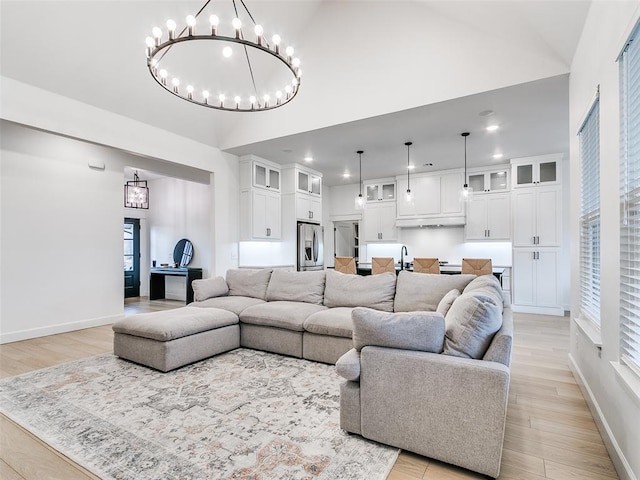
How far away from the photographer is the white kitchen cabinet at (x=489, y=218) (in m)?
6.60

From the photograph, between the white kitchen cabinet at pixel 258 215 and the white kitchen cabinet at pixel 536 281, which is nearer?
the white kitchen cabinet at pixel 536 281

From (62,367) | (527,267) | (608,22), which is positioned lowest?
(62,367)

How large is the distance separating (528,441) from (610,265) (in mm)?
1178

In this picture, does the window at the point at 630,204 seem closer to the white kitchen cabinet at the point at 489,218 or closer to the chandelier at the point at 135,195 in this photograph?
the white kitchen cabinet at the point at 489,218

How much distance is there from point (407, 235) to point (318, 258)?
2.26 m

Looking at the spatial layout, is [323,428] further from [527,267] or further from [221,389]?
[527,267]

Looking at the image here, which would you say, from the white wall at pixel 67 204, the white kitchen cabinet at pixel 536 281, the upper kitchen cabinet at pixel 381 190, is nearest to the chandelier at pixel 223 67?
the white wall at pixel 67 204

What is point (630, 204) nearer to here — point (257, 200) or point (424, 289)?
point (424, 289)

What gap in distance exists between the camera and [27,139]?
4.62 meters

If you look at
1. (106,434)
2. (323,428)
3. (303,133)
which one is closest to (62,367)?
(106,434)

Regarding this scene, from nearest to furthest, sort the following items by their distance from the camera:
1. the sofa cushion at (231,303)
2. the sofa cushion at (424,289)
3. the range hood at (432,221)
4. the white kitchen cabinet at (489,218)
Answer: the sofa cushion at (424,289) → the sofa cushion at (231,303) → the white kitchen cabinet at (489,218) → the range hood at (432,221)

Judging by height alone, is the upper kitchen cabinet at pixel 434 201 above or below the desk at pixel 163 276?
above

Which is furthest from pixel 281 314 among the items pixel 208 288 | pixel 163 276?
pixel 163 276

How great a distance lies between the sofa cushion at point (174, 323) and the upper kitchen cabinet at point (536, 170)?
5.70 metres
